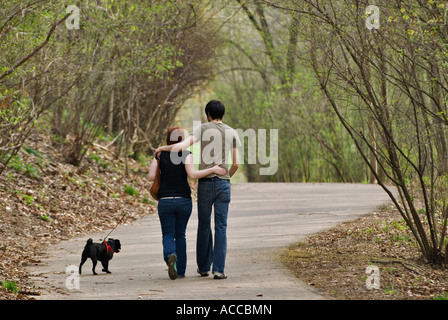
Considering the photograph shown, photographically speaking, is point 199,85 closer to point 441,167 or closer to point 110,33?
point 110,33

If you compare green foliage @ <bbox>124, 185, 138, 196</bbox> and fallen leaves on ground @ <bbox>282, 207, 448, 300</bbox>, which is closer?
fallen leaves on ground @ <bbox>282, 207, 448, 300</bbox>

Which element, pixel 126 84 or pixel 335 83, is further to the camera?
pixel 126 84

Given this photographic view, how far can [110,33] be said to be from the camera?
651 inches

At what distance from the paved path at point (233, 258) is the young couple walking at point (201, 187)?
11.5 inches

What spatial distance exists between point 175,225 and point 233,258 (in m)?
1.73

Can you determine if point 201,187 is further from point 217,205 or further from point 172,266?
point 172,266

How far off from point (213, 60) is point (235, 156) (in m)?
18.2

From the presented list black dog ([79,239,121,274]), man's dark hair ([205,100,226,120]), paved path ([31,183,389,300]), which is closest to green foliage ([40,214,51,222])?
paved path ([31,183,389,300])

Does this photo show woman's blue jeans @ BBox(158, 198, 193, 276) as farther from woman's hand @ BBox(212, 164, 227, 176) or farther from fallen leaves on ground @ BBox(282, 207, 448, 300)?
fallen leaves on ground @ BBox(282, 207, 448, 300)

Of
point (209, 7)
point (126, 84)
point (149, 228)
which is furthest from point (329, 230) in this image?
point (209, 7)

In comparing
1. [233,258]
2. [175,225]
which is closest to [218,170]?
[175,225]

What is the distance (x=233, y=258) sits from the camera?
1014cm

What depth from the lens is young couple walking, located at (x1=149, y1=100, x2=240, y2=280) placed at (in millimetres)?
8359
